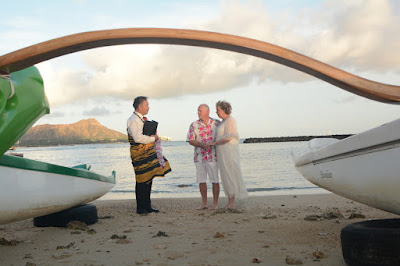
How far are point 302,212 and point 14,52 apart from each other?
5282mm

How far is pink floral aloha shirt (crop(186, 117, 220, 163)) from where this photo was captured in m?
6.65

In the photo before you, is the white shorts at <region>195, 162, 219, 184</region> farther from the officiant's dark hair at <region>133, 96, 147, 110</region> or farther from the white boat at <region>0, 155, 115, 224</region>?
the white boat at <region>0, 155, 115, 224</region>

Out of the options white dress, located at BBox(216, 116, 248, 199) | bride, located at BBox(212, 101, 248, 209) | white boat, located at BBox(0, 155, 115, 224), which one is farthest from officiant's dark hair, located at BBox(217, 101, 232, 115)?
white boat, located at BBox(0, 155, 115, 224)

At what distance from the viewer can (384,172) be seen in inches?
127

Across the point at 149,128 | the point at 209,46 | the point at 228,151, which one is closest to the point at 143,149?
the point at 149,128

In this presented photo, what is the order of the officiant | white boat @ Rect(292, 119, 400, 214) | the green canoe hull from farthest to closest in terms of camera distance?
the officiant, white boat @ Rect(292, 119, 400, 214), the green canoe hull

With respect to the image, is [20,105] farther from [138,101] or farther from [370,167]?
[138,101]

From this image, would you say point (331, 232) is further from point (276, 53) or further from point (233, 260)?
point (276, 53)

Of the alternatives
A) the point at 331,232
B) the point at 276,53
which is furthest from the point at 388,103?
the point at 331,232

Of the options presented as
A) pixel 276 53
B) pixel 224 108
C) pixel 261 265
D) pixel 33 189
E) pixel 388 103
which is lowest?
Answer: pixel 261 265

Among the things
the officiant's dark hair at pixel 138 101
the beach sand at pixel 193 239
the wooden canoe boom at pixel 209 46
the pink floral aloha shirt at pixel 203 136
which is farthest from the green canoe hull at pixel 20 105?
the pink floral aloha shirt at pixel 203 136

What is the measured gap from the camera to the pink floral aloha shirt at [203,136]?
21.8ft

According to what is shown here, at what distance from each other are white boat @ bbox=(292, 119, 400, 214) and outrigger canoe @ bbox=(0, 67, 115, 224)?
241 centimetres

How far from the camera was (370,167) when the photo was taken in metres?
3.42
